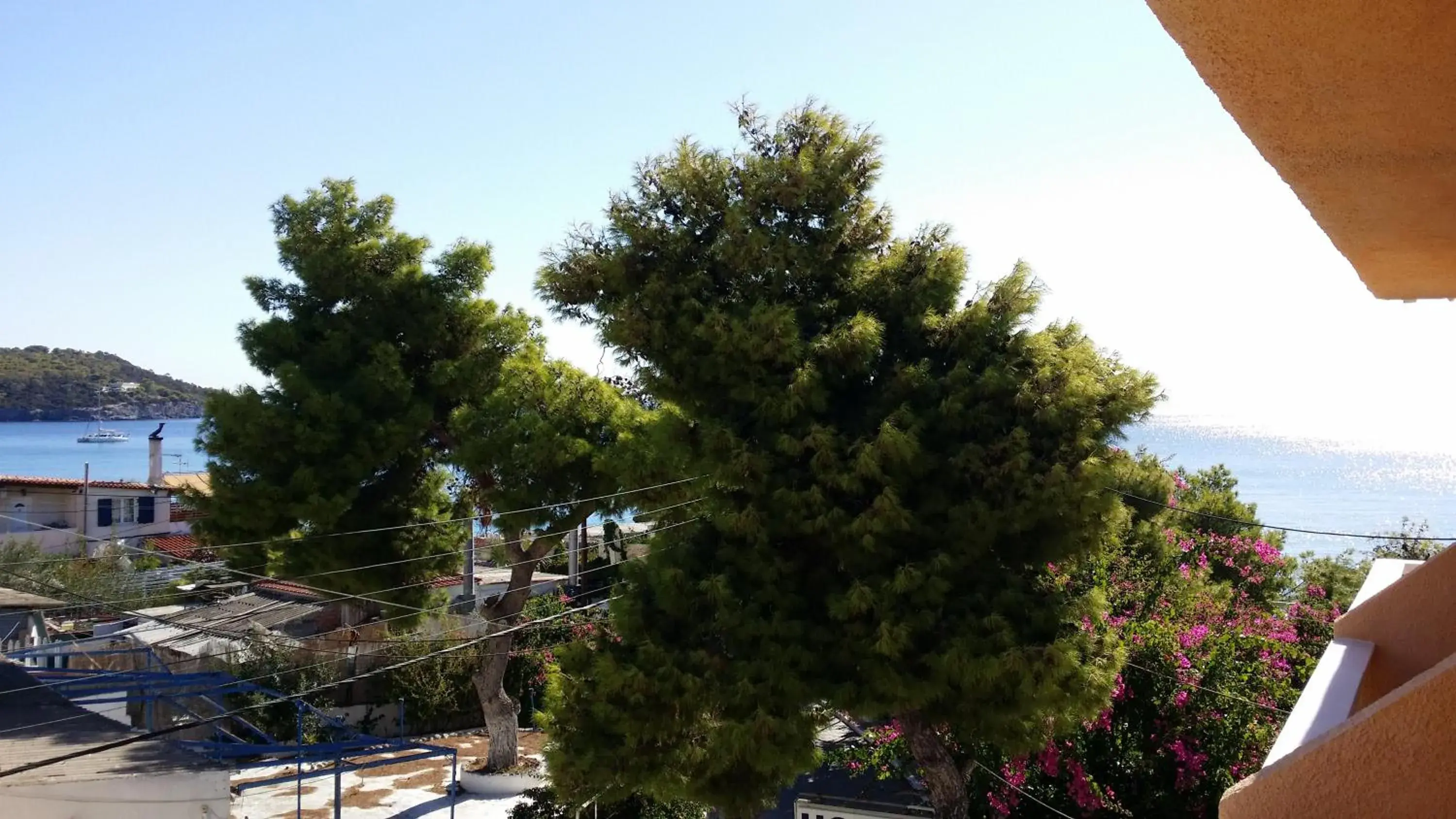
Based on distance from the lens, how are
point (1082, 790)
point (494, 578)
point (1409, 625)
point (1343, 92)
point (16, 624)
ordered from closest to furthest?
point (1343, 92) → point (1409, 625) → point (1082, 790) → point (16, 624) → point (494, 578)

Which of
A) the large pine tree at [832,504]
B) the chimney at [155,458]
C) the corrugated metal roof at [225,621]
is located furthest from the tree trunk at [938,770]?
the chimney at [155,458]

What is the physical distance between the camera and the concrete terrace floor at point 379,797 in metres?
12.9

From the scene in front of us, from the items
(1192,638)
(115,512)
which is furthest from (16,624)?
(1192,638)

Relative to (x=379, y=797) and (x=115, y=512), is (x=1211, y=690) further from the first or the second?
(x=115, y=512)

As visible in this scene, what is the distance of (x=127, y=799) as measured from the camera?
910 centimetres

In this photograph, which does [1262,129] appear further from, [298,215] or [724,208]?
[298,215]

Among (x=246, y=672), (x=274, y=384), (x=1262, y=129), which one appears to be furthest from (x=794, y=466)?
(x=246, y=672)

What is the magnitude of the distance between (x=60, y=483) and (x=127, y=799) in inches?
780

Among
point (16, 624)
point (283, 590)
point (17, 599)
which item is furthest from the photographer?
point (283, 590)

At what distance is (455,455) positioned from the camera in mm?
14055

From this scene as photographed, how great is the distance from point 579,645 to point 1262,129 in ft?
23.8

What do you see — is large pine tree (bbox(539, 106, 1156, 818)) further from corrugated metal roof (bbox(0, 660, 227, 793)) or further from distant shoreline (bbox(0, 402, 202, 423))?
distant shoreline (bbox(0, 402, 202, 423))

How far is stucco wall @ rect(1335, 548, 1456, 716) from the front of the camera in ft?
11.2

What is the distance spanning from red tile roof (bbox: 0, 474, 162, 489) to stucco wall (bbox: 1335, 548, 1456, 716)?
26.4 metres
